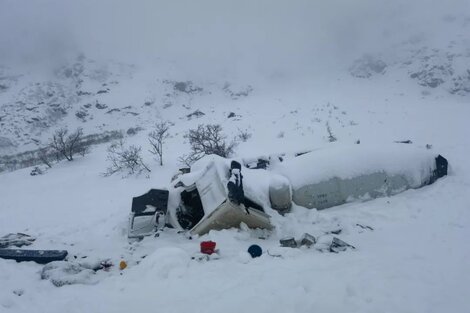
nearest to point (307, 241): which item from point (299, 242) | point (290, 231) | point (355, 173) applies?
point (299, 242)

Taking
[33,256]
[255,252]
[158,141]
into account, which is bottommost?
[255,252]

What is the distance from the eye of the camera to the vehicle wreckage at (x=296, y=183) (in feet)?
21.6

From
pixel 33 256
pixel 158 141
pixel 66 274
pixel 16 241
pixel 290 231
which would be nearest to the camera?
pixel 66 274

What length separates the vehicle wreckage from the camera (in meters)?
6.57

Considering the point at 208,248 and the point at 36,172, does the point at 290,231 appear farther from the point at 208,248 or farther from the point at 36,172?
the point at 36,172

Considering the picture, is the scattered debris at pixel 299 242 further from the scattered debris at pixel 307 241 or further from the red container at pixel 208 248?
the red container at pixel 208 248

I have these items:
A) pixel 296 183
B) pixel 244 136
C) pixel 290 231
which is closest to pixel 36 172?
pixel 244 136

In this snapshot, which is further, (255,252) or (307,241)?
(307,241)

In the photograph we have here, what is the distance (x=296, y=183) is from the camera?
276 inches

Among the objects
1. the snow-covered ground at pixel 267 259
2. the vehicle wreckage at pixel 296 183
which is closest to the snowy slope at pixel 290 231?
the snow-covered ground at pixel 267 259

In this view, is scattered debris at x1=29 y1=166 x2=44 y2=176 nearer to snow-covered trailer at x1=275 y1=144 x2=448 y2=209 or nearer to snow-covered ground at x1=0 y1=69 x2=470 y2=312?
snow-covered ground at x1=0 y1=69 x2=470 y2=312

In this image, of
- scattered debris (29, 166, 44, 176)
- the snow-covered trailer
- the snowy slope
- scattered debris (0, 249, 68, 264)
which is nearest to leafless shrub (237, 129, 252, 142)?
the snowy slope

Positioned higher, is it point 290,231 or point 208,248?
point 208,248

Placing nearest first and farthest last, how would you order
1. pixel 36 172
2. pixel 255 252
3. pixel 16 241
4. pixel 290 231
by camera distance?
1. pixel 255 252
2. pixel 290 231
3. pixel 16 241
4. pixel 36 172
